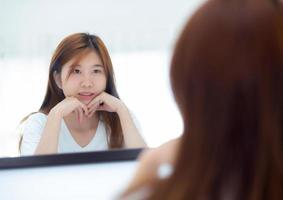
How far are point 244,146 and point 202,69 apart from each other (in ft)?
0.33

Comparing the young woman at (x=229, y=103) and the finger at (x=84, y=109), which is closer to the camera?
the young woman at (x=229, y=103)

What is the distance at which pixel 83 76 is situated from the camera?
1.16 meters

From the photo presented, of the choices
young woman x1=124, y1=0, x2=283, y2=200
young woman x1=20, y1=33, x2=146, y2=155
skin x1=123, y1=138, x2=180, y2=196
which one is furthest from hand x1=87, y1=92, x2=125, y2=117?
young woman x1=124, y1=0, x2=283, y2=200

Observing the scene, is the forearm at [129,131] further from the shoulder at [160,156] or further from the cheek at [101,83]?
the shoulder at [160,156]

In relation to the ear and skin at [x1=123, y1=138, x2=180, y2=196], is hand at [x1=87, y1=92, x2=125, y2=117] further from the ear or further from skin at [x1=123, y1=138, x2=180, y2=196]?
skin at [x1=123, y1=138, x2=180, y2=196]

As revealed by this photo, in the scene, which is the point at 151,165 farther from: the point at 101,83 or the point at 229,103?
the point at 101,83

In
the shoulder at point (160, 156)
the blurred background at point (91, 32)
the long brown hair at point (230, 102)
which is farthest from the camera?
the blurred background at point (91, 32)

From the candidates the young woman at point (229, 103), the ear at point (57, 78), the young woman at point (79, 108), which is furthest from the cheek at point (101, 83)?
the young woman at point (229, 103)

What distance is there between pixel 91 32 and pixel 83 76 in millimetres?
128

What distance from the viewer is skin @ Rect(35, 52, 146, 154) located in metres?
1.15

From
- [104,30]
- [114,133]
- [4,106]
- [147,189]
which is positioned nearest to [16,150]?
[4,106]

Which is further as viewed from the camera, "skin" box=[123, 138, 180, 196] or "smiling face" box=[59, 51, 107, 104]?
"smiling face" box=[59, 51, 107, 104]

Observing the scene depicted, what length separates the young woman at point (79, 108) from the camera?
1.14 m

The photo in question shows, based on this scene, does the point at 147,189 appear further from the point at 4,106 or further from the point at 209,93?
the point at 4,106
